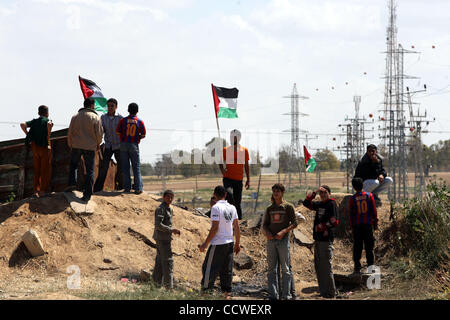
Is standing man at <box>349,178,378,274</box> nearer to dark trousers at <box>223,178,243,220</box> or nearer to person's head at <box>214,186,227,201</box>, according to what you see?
dark trousers at <box>223,178,243,220</box>

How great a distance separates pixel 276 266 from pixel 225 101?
6562 mm

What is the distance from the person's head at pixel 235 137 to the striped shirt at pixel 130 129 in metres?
1.93

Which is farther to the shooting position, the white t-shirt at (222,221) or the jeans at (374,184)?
the jeans at (374,184)

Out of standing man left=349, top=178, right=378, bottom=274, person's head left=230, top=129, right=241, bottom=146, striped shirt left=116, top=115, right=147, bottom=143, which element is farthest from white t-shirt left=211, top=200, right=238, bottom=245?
striped shirt left=116, top=115, right=147, bottom=143

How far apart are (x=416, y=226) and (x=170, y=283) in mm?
5881

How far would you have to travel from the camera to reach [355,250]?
10.7 meters

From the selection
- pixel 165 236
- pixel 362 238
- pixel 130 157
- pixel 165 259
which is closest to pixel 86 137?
pixel 130 157

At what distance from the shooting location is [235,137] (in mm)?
11828

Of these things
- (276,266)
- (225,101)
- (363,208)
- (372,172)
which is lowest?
(276,266)

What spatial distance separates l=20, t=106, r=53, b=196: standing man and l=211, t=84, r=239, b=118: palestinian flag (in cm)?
459

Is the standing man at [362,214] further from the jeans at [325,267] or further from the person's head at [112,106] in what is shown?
the person's head at [112,106]

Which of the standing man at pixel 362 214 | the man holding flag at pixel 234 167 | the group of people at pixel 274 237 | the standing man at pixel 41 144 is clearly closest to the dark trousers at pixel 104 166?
the standing man at pixel 41 144

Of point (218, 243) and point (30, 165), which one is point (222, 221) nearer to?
point (218, 243)

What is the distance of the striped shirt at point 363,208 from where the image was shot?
33.4ft
